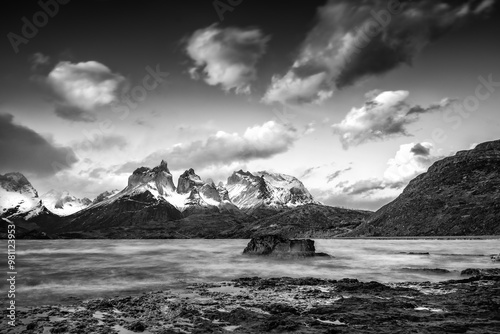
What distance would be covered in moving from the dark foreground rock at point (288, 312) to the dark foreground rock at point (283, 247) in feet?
112

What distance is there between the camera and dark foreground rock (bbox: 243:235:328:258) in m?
62.5

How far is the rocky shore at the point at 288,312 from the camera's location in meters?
16.6

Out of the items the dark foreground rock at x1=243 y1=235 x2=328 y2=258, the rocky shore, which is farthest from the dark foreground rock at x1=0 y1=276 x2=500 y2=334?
the dark foreground rock at x1=243 y1=235 x2=328 y2=258

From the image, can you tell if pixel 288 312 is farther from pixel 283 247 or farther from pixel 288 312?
pixel 283 247

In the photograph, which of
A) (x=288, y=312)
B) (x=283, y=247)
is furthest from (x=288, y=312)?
(x=283, y=247)

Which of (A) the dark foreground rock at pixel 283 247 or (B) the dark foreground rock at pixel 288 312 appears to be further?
(A) the dark foreground rock at pixel 283 247

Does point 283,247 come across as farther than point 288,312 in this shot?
Yes

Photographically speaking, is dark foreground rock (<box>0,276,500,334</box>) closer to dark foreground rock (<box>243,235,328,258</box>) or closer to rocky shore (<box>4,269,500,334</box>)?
rocky shore (<box>4,269,500,334</box>)

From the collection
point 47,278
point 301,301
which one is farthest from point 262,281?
point 47,278

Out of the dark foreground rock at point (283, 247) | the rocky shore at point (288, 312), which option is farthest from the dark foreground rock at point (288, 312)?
the dark foreground rock at point (283, 247)

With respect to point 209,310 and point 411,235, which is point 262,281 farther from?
point 411,235

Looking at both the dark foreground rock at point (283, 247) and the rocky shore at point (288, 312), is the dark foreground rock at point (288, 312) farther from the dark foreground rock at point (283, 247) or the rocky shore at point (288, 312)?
the dark foreground rock at point (283, 247)

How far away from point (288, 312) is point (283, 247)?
148ft

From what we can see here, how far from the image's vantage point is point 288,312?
64.7ft
